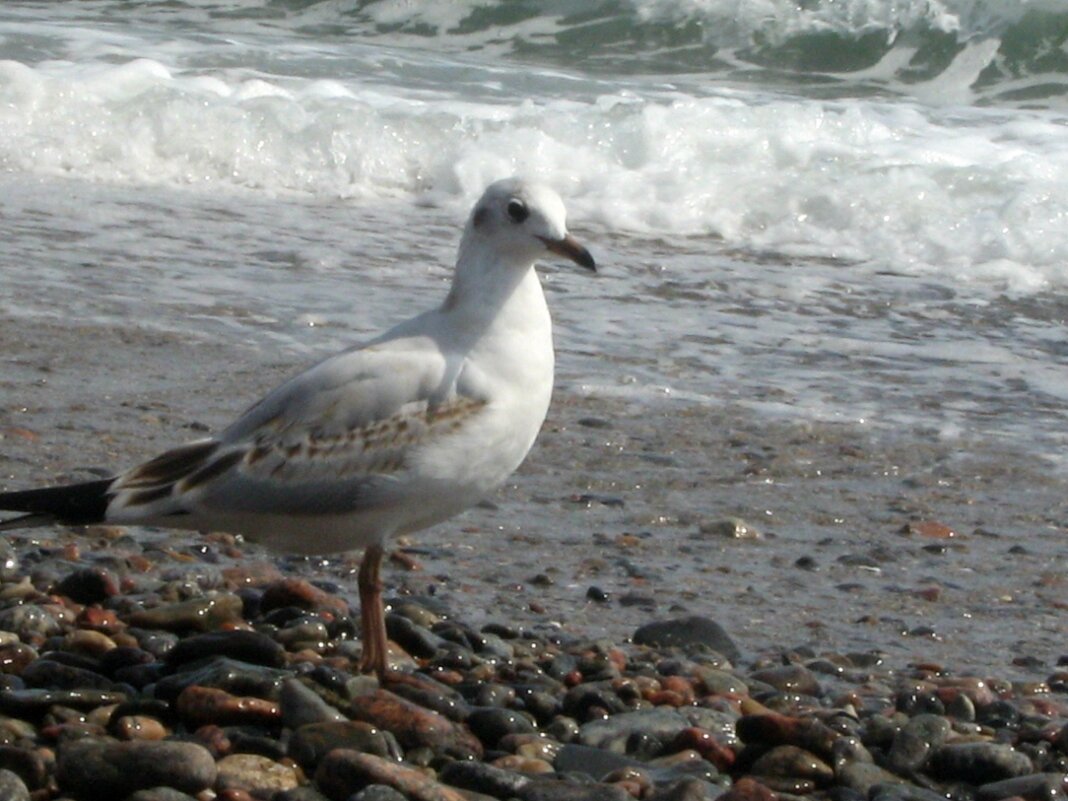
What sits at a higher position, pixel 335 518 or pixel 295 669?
pixel 335 518

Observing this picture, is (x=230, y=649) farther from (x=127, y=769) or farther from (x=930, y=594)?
(x=930, y=594)

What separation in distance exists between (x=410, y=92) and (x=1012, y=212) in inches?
153

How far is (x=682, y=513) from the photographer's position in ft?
16.9

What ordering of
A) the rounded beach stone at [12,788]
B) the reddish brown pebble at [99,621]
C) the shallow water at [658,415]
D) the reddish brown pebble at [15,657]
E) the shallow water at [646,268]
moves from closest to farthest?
the rounded beach stone at [12,788]
the reddish brown pebble at [15,657]
the reddish brown pebble at [99,621]
the shallow water at [658,415]
the shallow water at [646,268]

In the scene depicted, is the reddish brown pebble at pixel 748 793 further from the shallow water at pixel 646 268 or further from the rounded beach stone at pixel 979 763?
the shallow water at pixel 646 268

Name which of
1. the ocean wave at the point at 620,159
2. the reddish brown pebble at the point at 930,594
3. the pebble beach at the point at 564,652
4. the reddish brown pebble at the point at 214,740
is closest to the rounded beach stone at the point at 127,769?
the pebble beach at the point at 564,652

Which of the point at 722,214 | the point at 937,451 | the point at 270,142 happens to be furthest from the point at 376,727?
the point at 270,142

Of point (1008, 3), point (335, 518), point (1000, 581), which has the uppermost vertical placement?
point (1008, 3)

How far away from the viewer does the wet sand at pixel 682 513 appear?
4.47 meters

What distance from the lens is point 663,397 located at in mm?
6242

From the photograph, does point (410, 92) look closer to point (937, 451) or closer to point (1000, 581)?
point (937, 451)

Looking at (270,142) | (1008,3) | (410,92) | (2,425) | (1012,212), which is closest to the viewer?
(2,425)

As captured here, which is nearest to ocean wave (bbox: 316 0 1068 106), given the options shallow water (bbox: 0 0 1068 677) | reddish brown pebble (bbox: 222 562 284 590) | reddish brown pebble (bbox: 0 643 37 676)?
shallow water (bbox: 0 0 1068 677)

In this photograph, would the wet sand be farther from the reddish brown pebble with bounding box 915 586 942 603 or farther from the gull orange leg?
the gull orange leg
